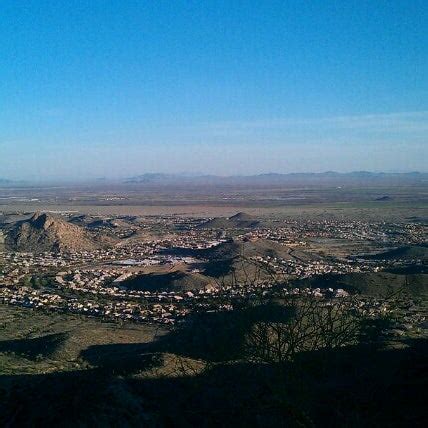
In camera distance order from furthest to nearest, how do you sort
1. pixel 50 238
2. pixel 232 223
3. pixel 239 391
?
pixel 232 223
pixel 50 238
pixel 239 391

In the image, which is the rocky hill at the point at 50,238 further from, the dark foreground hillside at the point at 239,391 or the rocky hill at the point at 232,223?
the dark foreground hillside at the point at 239,391

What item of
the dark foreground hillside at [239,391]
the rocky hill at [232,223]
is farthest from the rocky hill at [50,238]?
the dark foreground hillside at [239,391]

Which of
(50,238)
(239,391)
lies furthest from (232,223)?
(239,391)

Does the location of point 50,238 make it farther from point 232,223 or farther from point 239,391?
point 239,391

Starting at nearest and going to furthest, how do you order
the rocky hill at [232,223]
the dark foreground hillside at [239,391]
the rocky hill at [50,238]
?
the dark foreground hillside at [239,391]
the rocky hill at [50,238]
the rocky hill at [232,223]

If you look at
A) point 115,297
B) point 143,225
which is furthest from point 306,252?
point 143,225

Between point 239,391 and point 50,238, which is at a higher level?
point 239,391

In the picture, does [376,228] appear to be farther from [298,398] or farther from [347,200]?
[298,398]

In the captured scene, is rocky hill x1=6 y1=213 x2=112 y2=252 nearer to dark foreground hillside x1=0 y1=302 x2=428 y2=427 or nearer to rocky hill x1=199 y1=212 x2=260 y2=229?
rocky hill x1=199 y1=212 x2=260 y2=229
